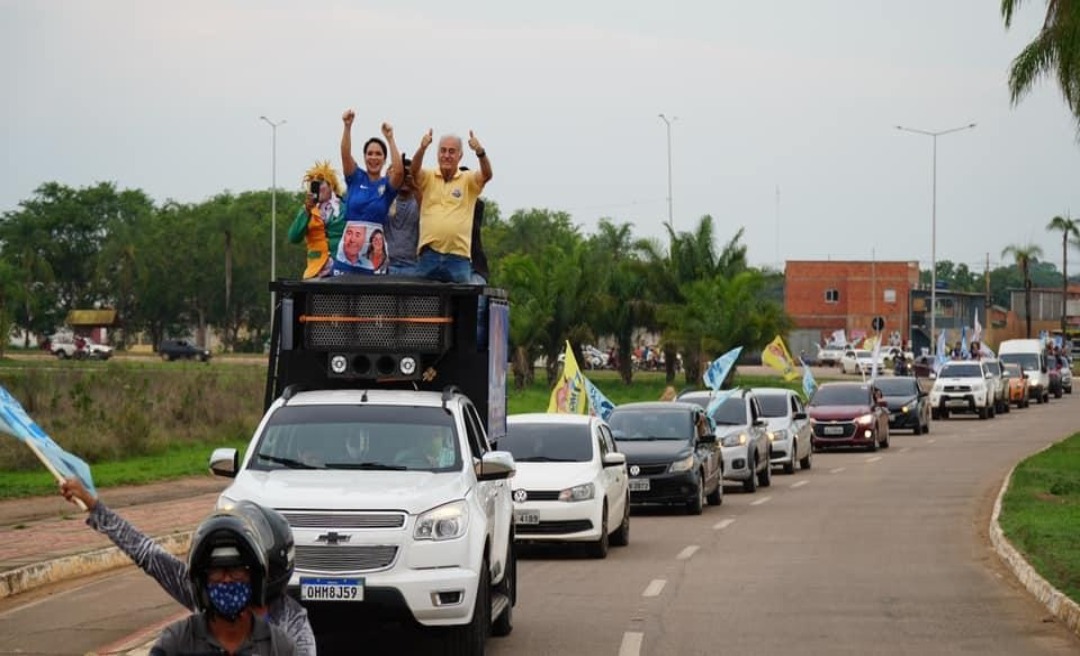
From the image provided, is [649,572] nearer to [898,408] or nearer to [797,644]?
[797,644]

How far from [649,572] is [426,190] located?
17.6 ft

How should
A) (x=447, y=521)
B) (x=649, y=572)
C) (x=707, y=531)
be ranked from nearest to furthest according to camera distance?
(x=447, y=521) < (x=649, y=572) < (x=707, y=531)

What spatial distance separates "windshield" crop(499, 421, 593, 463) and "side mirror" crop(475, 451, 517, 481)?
8082 millimetres

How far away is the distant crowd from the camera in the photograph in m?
15.6

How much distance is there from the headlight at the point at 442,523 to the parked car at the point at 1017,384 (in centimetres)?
6409

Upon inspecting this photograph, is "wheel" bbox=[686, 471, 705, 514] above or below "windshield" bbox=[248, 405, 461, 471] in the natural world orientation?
below

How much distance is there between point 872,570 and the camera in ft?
63.5

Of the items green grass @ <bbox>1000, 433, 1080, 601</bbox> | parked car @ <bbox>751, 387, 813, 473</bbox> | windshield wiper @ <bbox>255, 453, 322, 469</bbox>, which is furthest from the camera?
parked car @ <bbox>751, 387, 813, 473</bbox>

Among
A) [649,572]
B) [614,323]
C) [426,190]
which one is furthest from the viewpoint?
[614,323]

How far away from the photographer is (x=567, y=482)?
20.6m

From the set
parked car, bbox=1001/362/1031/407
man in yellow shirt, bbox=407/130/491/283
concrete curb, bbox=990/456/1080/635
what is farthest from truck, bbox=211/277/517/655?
parked car, bbox=1001/362/1031/407

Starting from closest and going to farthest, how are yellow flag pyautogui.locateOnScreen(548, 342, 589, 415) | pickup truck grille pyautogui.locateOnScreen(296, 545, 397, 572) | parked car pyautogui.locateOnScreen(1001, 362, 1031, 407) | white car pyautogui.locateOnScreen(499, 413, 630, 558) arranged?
pickup truck grille pyautogui.locateOnScreen(296, 545, 397, 572), white car pyautogui.locateOnScreen(499, 413, 630, 558), yellow flag pyautogui.locateOnScreen(548, 342, 589, 415), parked car pyautogui.locateOnScreen(1001, 362, 1031, 407)

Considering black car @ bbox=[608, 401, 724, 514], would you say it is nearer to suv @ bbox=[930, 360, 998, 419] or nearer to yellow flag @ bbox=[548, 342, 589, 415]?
yellow flag @ bbox=[548, 342, 589, 415]

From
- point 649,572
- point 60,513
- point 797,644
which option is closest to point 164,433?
point 60,513
